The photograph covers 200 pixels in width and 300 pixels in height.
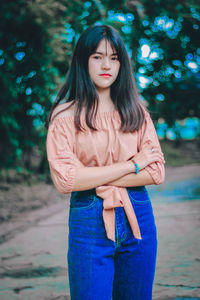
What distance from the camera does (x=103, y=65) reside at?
1.69m

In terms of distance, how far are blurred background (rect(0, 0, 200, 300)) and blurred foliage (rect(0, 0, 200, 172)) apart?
2cm

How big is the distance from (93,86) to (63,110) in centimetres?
18

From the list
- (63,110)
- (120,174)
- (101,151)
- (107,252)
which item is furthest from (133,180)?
(63,110)

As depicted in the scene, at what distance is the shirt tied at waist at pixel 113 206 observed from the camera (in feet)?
5.07

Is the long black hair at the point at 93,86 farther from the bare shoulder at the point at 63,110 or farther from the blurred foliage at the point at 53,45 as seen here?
the blurred foliage at the point at 53,45

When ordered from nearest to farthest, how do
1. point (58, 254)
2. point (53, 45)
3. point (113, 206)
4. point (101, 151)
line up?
point (113, 206)
point (101, 151)
point (58, 254)
point (53, 45)

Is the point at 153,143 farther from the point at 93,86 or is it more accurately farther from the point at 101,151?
the point at 93,86

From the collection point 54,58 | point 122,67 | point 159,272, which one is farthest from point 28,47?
point 122,67

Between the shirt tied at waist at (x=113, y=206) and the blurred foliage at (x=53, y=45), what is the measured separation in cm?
553

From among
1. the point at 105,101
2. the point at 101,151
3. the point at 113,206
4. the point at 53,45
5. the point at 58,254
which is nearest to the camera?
the point at 113,206

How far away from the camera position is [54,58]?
719 centimetres

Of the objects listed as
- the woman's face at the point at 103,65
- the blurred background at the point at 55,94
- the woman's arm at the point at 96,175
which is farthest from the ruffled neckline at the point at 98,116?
the blurred background at the point at 55,94

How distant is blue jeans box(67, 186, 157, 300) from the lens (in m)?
1.55

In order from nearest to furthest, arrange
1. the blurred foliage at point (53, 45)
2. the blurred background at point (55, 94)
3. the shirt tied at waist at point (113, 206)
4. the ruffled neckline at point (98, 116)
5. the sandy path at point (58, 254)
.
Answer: the shirt tied at waist at point (113, 206)
the ruffled neckline at point (98, 116)
the sandy path at point (58, 254)
the blurred background at point (55, 94)
the blurred foliage at point (53, 45)
